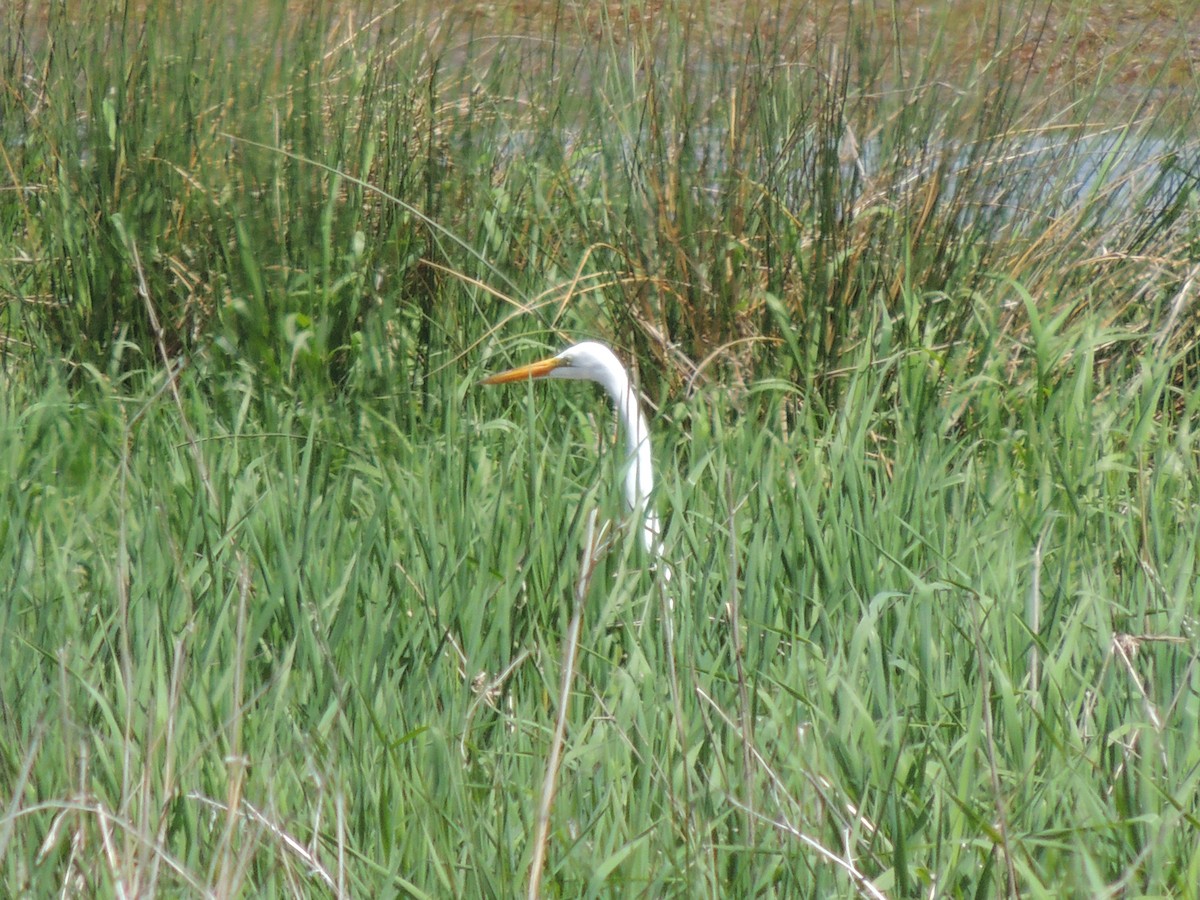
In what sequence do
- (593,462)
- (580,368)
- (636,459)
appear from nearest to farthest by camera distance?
1. (636,459)
2. (593,462)
3. (580,368)

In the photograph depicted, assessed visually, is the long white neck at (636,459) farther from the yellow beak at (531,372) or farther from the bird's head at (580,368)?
the yellow beak at (531,372)

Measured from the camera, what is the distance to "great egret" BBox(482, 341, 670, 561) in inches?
92.7

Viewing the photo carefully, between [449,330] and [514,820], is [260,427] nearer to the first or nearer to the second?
[449,330]

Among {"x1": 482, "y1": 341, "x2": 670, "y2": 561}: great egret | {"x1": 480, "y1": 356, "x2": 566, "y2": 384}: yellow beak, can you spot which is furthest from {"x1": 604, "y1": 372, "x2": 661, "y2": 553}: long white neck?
{"x1": 480, "y1": 356, "x2": 566, "y2": 384}: yellow beak

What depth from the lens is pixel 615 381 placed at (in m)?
2.63

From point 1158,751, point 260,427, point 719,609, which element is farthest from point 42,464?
point 1158,751

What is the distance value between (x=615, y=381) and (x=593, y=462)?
0.15 m

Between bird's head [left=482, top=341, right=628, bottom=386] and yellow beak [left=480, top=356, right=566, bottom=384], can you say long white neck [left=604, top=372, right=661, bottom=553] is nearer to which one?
bird's head [left=482, top=341, right=628, bottom=386]

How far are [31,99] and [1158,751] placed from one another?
10.8ft

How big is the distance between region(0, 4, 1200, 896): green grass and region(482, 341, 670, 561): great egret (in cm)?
6

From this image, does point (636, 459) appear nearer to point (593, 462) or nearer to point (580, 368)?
point (593, 462)

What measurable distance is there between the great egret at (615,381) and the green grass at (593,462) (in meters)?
0.06

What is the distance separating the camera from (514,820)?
157 cm

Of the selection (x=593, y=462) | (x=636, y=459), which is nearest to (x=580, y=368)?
(x=593, y=462)
